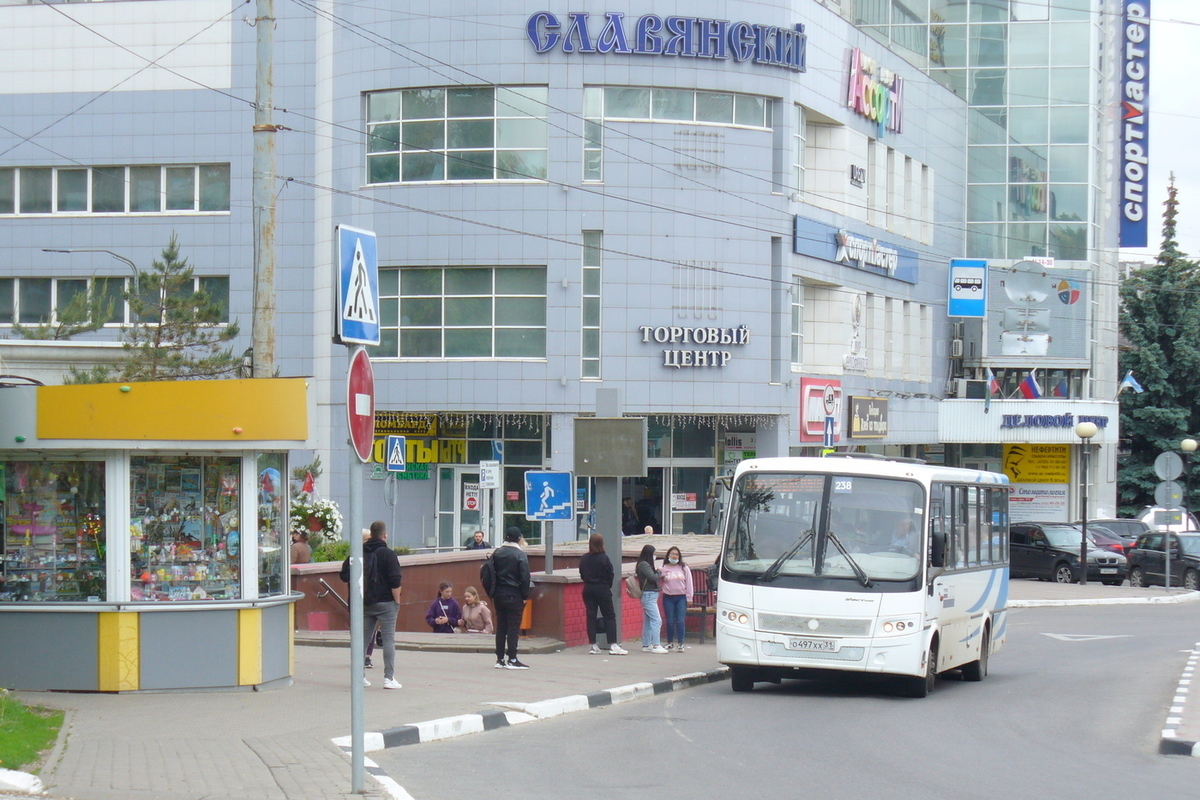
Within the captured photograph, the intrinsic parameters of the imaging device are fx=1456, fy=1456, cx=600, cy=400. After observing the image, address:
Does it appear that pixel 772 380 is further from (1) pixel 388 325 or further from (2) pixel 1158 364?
(2) pixel 1158 364

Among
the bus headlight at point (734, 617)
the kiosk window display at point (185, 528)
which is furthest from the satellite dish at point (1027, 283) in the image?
the kiosk window display at point (185, 528)

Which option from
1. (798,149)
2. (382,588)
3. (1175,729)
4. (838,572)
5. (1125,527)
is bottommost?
(1125,527)

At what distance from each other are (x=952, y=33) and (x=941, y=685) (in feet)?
135

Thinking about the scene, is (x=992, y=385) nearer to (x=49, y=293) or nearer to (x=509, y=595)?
(x=49, y=293)

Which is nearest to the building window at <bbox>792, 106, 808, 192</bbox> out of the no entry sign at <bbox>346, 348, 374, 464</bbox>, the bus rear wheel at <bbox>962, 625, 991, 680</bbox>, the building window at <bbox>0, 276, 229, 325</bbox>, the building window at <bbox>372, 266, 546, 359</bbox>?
the building window at <bbox>372, 266, 546, 359</bbox>

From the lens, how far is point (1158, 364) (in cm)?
6134

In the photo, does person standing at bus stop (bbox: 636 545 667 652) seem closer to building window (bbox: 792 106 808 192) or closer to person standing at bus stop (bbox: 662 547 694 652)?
person standing at bus stop (bbox: 662 547 694 652)

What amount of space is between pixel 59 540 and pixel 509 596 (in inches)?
210

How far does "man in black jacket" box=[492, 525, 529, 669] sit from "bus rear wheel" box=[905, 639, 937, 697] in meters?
4.51

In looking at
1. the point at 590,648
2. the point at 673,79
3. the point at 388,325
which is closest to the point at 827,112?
the point at 673,79

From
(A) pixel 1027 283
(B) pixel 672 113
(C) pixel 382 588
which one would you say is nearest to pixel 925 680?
(C) pixel 382 588

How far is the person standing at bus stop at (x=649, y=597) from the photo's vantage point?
19734 mm

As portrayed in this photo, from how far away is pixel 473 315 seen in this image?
36188 mm

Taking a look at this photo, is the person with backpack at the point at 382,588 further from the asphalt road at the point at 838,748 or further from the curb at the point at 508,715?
the asphalt road at the point at 838,748
